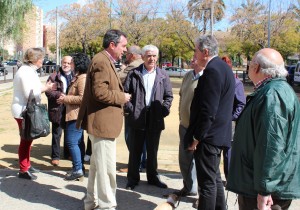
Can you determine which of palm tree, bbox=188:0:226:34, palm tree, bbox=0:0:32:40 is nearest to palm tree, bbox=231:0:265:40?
palm tree, bbox=188:0:226:34

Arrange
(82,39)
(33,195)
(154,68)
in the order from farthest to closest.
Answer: (82,39) → (154,68) → (33,195)

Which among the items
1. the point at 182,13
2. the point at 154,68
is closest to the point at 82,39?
the point at 182,13

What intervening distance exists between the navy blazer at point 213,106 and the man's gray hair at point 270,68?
77 centimetres

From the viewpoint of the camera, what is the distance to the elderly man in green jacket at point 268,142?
2484mm

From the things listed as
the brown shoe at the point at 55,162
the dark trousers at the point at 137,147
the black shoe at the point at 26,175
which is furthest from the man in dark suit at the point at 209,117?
the brown shoe at the point at 55,162

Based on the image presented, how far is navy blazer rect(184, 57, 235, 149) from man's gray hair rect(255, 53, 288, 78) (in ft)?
2.52

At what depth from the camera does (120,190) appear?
491 cm

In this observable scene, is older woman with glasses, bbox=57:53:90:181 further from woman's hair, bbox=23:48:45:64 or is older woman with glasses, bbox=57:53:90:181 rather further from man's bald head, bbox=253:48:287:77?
man's bald head, bbox=253:48:287:77

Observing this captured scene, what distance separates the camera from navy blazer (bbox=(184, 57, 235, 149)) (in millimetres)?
3428

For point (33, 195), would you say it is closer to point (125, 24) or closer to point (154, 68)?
point (154, 68)

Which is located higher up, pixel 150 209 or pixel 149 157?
pixel 149 157

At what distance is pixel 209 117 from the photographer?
344 cm

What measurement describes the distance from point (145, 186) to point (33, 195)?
1.35m

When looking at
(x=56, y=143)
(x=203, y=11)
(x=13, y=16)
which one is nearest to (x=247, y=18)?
(x=203, y=11)
